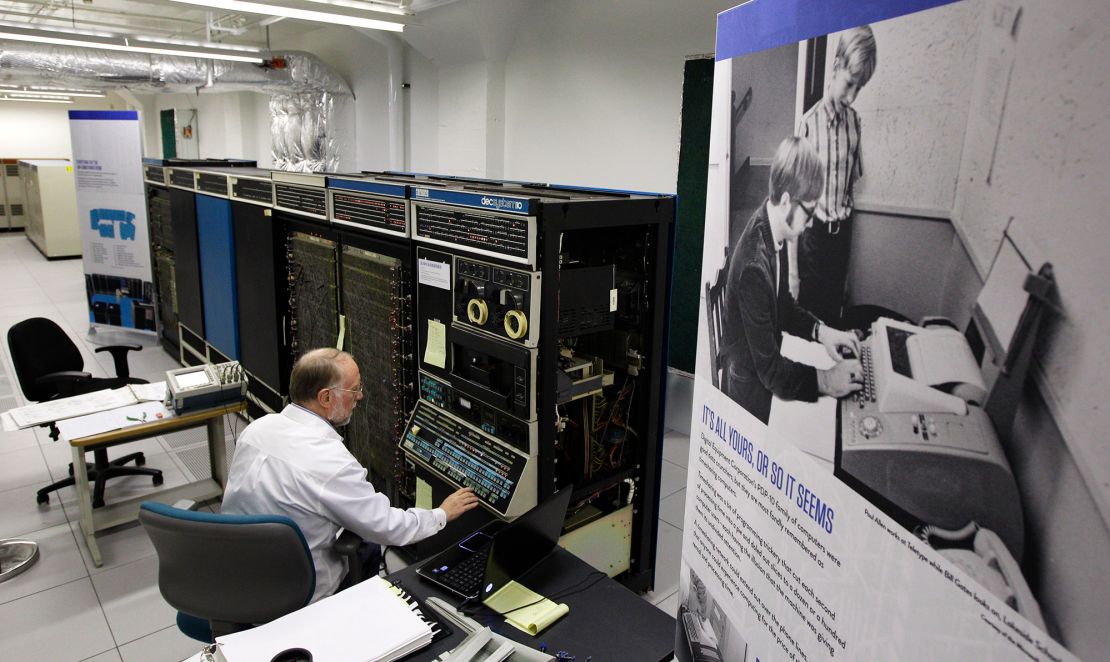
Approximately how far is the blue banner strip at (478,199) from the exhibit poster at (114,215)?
193 inches

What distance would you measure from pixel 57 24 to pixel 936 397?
12811mm

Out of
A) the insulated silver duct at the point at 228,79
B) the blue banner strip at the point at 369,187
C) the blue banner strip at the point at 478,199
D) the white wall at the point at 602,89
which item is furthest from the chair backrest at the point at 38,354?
the insulated silver duct at the point at 228,79

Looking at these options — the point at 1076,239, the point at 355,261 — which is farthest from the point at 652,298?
the point at 1076,239

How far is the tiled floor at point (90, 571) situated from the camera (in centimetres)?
277

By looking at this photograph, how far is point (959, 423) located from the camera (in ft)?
2.10

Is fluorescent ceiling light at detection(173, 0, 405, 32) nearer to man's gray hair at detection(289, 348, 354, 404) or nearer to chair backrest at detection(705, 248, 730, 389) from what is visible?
man's gray hair at detection(289, 348, 354, 404)

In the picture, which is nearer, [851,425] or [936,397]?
[936,397]

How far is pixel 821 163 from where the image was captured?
0.80 meters

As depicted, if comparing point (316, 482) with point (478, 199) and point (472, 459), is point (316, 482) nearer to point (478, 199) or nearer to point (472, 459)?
point (472, 459)

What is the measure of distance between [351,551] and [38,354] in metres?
3.11

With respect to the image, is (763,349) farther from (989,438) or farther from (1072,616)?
(1072,616)

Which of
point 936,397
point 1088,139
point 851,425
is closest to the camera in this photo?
point 1088,139

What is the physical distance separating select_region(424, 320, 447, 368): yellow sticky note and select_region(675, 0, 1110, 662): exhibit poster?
6.15 feet

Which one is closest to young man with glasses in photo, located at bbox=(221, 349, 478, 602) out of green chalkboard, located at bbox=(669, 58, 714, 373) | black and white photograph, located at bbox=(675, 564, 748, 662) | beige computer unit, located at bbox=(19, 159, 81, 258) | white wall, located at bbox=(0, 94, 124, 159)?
black and white photograph, located at bbox=(675, 564, 748, 662)
